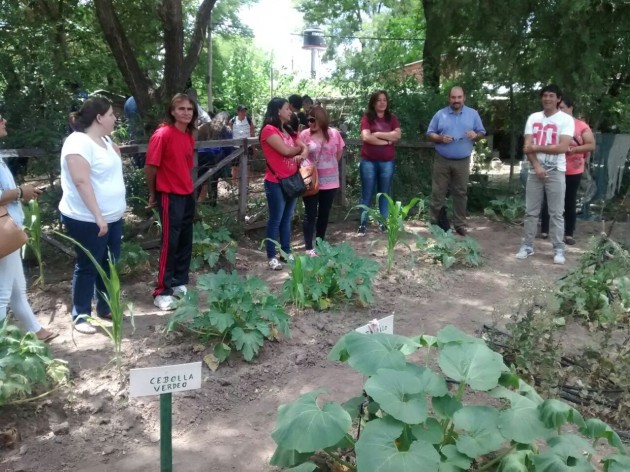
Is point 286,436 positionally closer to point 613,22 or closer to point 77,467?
point 77,467

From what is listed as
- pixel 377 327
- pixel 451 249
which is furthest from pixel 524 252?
pixel 377 327

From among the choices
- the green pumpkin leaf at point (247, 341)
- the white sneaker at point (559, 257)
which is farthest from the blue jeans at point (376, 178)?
the green pumpkin leaf at point (247, 341)

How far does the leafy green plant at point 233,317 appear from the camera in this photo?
3.73m

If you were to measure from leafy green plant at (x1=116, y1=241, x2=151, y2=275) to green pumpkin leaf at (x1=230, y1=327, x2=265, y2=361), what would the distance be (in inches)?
78.0

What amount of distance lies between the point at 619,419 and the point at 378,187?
14.3ft

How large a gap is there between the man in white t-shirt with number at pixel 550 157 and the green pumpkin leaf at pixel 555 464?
432 cm

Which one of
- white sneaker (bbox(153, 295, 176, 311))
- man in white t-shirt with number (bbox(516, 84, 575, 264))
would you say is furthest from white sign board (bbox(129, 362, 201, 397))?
man in white t-shirt with number (bbox(516, 84, 575, 264))

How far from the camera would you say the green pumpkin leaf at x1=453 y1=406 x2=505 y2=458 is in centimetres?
224

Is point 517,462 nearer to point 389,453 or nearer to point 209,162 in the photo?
point 389,453

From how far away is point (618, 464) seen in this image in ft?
7.45

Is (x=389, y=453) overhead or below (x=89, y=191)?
below

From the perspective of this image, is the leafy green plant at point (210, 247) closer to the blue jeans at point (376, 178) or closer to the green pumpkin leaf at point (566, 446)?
the blue jeans at point (376, 178)

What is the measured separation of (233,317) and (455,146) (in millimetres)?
3995

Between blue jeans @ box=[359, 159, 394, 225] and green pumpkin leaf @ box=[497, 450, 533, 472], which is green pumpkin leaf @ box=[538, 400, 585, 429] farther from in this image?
blue jeans @ box=[359, 159, 394, 225]
